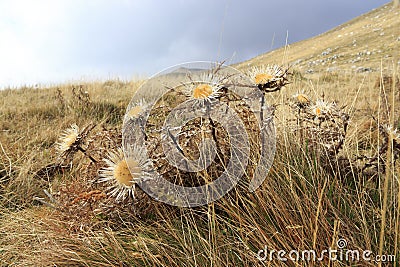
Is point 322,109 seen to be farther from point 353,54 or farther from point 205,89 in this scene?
point 353,54

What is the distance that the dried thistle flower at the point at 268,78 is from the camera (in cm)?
146

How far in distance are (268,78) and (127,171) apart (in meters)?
0.76

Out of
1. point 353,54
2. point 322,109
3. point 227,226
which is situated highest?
point 353,54

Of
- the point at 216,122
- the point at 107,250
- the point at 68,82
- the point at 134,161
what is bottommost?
the point at 107,250

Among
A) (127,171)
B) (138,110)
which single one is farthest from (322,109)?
(127,171)

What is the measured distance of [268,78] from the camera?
148cm

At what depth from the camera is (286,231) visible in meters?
1.18

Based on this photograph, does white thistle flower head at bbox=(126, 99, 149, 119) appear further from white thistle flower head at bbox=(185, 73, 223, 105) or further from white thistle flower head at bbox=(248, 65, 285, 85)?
white thistle flower head at bbox=(248, 65, 285, 85)

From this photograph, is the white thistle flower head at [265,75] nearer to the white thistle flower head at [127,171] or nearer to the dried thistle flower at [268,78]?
the dried thistle flower at [268,78]

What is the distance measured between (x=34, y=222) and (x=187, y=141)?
0.93 metres

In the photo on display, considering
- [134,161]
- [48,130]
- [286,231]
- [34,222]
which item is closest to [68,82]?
[48,130]

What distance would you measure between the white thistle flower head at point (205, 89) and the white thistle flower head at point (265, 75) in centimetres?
21

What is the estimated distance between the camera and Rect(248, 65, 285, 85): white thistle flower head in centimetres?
147

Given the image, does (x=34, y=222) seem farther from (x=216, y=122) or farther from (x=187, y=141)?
(x=216, y=122)
